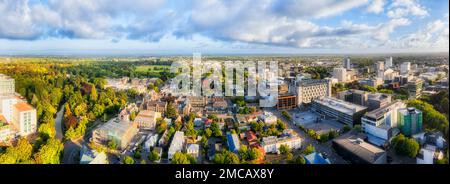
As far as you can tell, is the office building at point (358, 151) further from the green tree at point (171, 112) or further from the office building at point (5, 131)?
the office building at point (5, 131)

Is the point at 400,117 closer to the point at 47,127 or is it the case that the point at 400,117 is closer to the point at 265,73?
the point at 47,127

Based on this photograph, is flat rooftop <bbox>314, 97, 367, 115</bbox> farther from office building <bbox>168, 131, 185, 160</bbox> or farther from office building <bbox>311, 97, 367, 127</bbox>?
office building <bbox>168, 131, 185, 160</bbox>

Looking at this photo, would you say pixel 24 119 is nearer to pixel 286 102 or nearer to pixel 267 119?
pixel 267 119

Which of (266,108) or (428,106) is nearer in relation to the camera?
(428,106)

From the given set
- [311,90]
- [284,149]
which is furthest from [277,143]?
[311,90]

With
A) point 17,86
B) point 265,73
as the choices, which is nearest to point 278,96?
point 265,73
